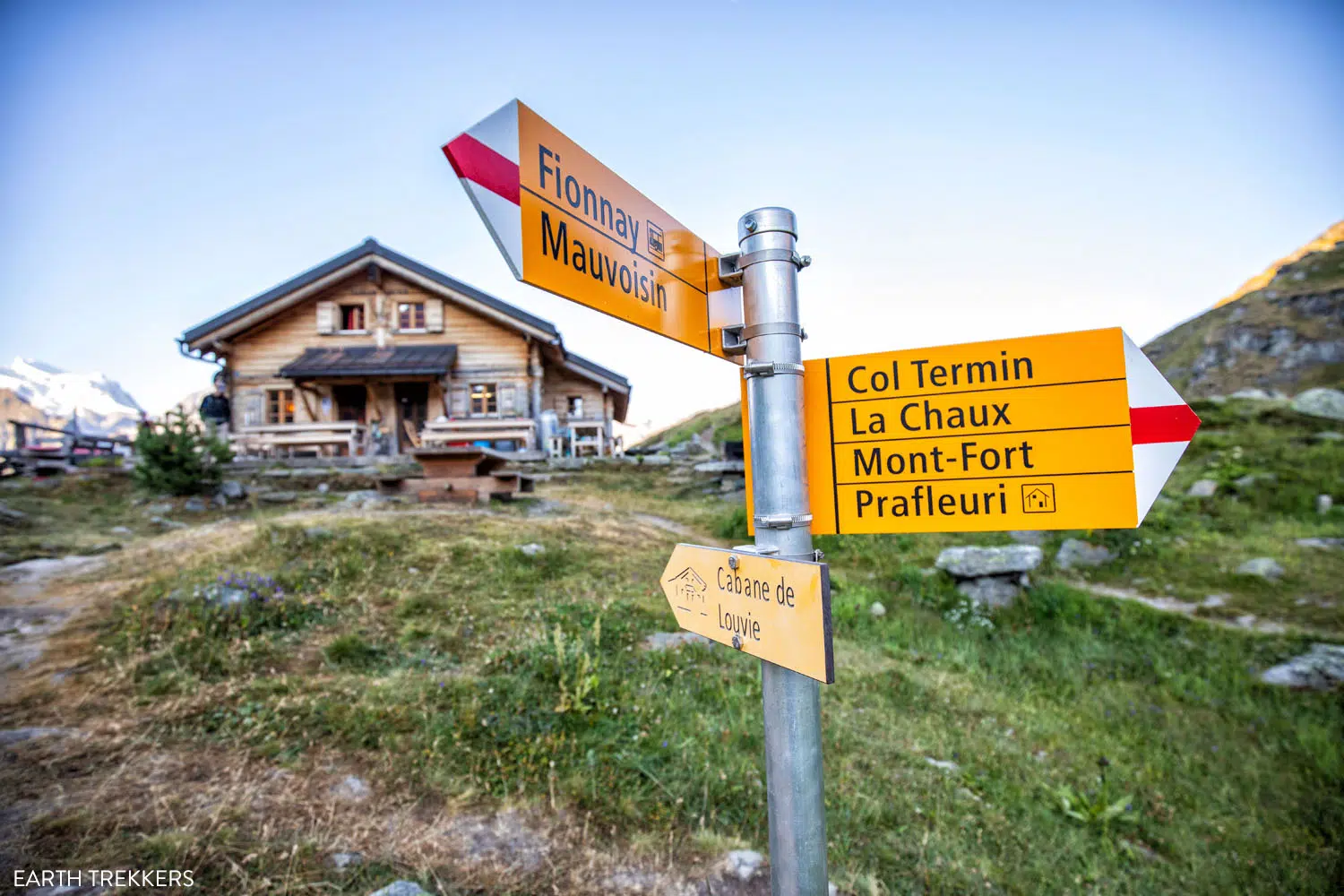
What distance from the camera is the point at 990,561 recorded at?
675 centimetres

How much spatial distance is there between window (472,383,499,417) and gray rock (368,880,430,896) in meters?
16.9

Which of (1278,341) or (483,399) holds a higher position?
(1278,341)

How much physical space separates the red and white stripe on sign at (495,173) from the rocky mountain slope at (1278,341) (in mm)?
52332

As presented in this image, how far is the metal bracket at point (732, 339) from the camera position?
1.48 metres

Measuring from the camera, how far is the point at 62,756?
278 centimetres

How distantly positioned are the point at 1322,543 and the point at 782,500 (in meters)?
9.74

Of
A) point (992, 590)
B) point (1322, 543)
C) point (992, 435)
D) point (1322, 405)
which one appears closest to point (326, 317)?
point (992, 590)

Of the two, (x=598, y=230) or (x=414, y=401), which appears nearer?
(x=598, y=230)

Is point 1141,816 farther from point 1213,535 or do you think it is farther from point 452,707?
point 1213,535

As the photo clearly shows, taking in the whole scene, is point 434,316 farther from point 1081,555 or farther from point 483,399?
point 1081,555

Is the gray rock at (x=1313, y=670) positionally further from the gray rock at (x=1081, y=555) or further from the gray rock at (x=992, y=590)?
the gray rock at (x=1081, y=555)

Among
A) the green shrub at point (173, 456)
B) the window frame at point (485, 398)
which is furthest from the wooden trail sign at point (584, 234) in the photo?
the window frame at point (485, 398)

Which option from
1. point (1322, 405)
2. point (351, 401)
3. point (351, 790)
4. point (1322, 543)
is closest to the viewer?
point (351, 790)

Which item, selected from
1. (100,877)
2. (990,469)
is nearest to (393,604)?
(100,877)
